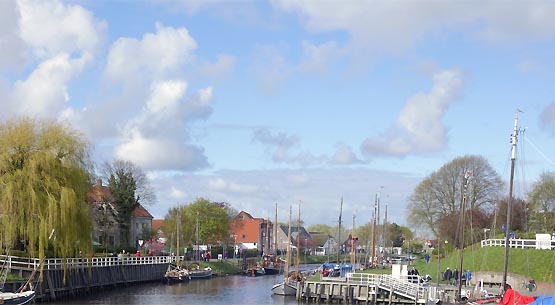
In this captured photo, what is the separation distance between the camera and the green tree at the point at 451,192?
9081 centimetres

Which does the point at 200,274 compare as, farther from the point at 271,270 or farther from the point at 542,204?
the point at 542,204

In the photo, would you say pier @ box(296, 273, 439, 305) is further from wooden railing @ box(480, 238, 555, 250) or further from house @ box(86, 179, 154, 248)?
house @ box(86, 179, 154, 248)

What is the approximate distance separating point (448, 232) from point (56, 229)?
48491mm

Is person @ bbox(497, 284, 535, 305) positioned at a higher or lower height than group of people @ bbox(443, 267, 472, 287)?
higher

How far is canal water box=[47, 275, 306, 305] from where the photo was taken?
55.3 meters

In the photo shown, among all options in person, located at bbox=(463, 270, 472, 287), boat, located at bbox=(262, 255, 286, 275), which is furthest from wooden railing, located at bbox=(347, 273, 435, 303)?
boat, located at bbox=(262, 255, 286, 275)

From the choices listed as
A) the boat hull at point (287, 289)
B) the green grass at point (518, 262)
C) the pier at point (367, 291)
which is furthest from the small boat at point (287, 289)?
the green grass at point (518, 262)

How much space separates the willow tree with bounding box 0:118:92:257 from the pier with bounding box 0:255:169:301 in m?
1.28

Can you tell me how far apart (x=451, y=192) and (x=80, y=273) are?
162 ft

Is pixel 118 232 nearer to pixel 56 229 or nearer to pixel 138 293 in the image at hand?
pixel 138 293

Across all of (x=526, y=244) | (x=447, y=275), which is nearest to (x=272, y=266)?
(x=447, y=275)

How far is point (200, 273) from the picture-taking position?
3406 inches

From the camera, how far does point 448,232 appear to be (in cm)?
8669

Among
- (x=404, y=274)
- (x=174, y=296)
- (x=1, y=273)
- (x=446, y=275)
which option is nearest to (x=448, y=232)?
(x=446, y=275)
